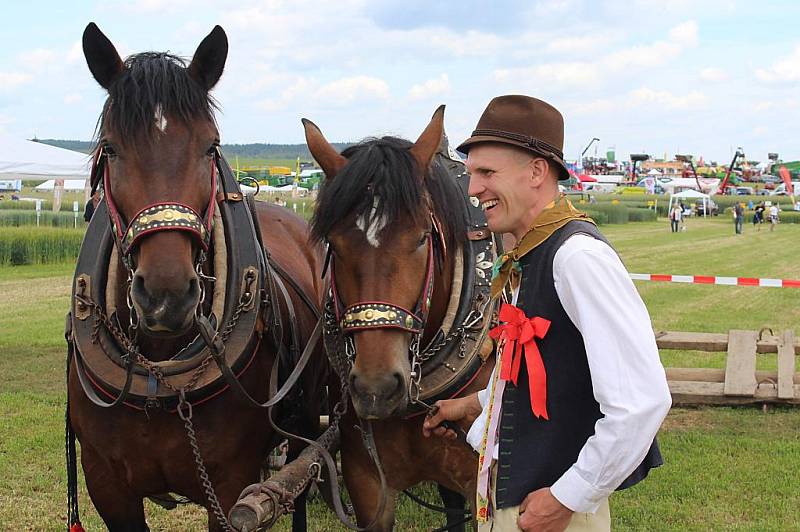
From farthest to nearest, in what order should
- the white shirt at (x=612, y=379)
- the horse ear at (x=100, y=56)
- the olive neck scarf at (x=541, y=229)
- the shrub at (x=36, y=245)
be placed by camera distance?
1. the shrub at (x=36, y=245)
2. the horse ear at (x=100, y=56)
3. the olive neck scarf at (x=541, y=229)
4. the white shirt at (x=612, y=379)

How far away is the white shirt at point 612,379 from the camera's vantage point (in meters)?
1.73

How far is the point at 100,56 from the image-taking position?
9.48 feet

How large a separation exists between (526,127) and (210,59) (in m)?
1.45

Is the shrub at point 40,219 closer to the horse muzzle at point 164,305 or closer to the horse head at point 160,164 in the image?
the horse head at point 160,164

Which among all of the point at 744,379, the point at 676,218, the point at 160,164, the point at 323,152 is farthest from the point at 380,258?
the point at 676,218

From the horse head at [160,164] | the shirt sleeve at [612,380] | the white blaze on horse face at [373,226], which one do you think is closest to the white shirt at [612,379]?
the shirt sleeve at [612,380]

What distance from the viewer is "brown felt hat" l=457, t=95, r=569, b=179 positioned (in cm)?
203

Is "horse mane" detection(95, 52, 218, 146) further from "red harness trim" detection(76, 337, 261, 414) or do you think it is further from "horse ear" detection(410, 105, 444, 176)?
"red harness trim" detection(76, 337, 261, 414)

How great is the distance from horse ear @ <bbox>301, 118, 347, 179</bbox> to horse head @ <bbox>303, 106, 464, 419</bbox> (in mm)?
10

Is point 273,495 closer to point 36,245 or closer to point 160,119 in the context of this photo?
point 160,119

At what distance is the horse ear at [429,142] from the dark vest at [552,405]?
1033mm

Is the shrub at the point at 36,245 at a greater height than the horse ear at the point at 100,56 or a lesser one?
lesser

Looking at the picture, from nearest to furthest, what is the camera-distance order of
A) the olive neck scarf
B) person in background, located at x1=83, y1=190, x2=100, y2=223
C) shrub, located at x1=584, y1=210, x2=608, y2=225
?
the olive neck scarf < person in background, located at x1=83, y1=190, x2=100, y2=223 < shrub, located at x1=584, y1=210, x2=608, y2=225

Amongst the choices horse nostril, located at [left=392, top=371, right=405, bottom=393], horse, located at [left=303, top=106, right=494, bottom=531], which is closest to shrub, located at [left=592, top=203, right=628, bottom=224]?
horse, located at [left=303, top=106, right=494, bottom=531]
